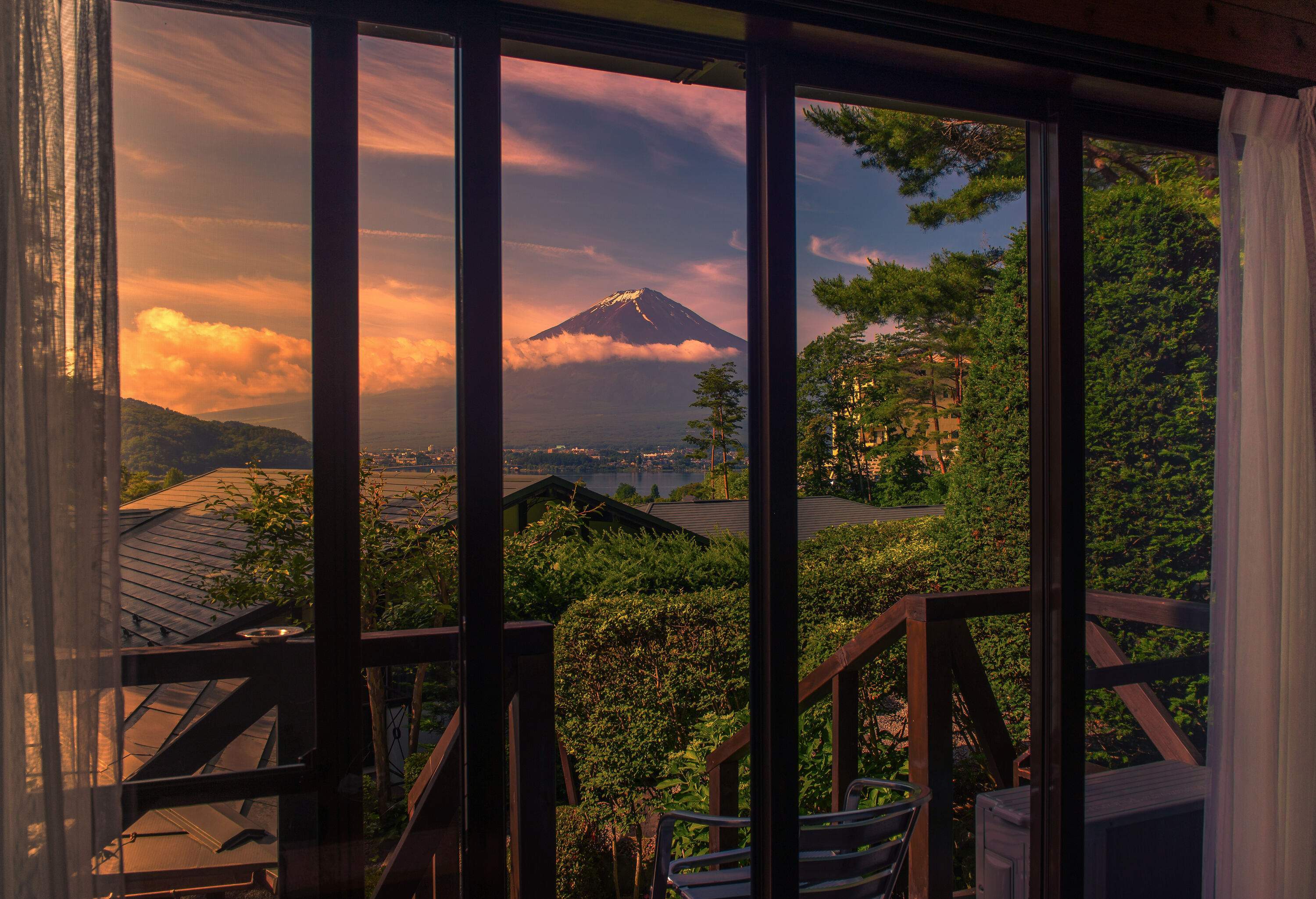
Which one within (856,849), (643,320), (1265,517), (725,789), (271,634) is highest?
(643,320)

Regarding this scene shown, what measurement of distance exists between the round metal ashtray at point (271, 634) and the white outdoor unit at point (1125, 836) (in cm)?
176

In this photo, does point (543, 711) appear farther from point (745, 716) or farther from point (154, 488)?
point (154, 488)

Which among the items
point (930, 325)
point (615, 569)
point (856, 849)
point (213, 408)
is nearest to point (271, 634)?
point (213, 408)

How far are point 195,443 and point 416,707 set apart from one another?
24.9 inches

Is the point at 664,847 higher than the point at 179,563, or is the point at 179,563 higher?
the point at 179,563

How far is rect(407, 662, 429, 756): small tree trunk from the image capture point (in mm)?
1422

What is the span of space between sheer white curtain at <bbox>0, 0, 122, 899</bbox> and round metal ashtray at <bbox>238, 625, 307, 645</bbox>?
0.69ft

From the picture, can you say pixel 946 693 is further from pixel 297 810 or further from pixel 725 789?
pixel 297 810

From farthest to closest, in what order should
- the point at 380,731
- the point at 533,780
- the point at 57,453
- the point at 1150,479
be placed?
the point at 1150,479 < the point at 533,780 < the point at 380,731 < the point at 57,453

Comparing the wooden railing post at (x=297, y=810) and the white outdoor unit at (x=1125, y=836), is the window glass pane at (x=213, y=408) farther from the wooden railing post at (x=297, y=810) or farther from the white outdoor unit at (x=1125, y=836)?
the white outdoor unit at (x=1125, y=836)

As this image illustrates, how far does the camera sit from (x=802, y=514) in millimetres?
1718

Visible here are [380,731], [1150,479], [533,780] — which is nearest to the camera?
[380,731]

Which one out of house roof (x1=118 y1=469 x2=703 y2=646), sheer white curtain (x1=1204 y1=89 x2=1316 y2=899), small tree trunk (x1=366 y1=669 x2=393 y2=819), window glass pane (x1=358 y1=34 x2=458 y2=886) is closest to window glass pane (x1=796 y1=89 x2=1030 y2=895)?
sheer white curtain (x1=1204 y1=89 x2=1316 y2=899)

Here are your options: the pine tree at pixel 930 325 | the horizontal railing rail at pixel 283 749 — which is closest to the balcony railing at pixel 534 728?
the horizontal railing rail at pixel 283 749
